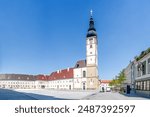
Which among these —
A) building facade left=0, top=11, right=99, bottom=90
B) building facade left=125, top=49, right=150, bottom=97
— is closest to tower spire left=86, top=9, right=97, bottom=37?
building facade left=0, top=11, right=99, bottom=90

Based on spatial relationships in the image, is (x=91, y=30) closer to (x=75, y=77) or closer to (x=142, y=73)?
(x=75, y=77)

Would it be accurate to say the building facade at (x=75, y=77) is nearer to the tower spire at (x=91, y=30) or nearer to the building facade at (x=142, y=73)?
the tower spire at (x=91, y=30)

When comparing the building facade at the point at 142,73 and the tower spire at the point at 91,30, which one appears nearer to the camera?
the tower spire at the point at 91,30

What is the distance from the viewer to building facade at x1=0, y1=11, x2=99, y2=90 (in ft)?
19.1

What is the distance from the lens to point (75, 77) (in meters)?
7.73

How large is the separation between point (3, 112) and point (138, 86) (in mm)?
12905

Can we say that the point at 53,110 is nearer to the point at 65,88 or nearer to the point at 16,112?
the point at 16,112

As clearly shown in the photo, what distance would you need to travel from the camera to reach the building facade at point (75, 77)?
5.81 metres

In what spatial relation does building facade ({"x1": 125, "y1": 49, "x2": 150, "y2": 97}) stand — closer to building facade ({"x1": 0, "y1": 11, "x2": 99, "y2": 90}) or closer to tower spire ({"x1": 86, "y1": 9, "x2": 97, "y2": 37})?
building facade ({"x1": 0, "y1": 11, "x2": 99, "y2": 90})

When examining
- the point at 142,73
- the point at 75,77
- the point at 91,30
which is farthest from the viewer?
the point at 142,73

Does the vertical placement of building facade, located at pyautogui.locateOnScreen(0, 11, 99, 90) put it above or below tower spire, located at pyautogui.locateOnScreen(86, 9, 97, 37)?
below

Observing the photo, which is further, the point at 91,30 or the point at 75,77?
the point at 75,77

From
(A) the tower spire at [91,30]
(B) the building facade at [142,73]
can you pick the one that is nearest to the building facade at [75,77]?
(A) the tower spire at [91,30]

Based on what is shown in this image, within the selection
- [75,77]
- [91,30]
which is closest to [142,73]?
[75,77]
